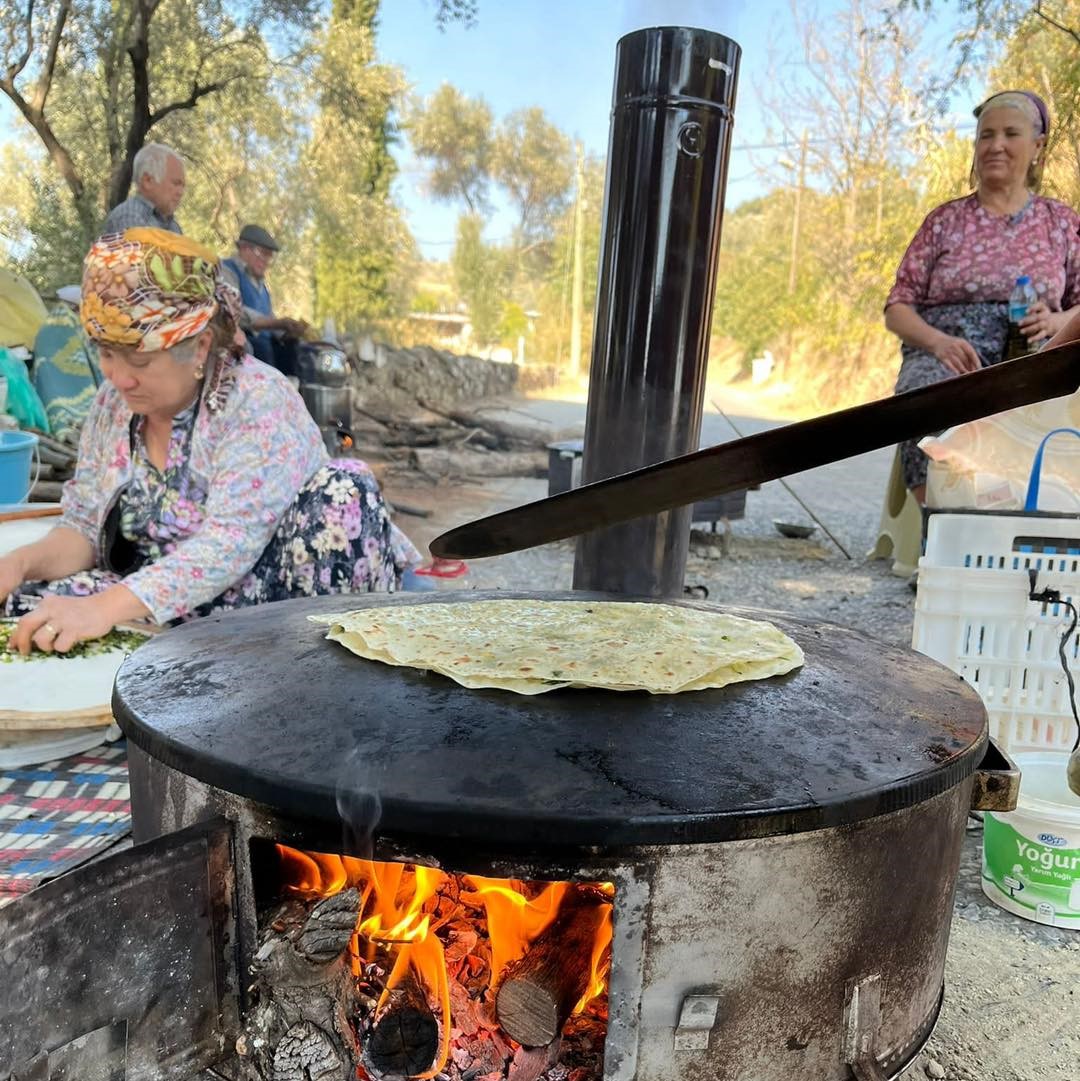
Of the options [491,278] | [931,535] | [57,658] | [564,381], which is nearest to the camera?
[57,658]

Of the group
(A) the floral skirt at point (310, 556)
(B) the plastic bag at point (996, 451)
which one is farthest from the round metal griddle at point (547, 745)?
(B) the plastic bag at point (996, 451)

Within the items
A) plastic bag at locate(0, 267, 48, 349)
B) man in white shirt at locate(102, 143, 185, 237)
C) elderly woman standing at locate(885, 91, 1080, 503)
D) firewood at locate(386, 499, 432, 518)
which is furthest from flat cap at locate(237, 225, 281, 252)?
elderly woman standing at locate(885, 91, 1080, 503)

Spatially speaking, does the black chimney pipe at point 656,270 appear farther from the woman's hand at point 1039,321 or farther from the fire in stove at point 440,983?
the woman's hand at point 1039,321

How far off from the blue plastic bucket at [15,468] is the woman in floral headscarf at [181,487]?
1248mm

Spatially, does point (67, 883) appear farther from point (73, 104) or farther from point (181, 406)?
point (73, 104)

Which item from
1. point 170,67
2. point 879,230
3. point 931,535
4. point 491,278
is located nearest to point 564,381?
point 491,278

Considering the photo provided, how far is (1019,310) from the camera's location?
3541 mm

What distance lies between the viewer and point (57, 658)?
2129 mm

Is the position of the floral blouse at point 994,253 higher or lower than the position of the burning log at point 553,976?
higher

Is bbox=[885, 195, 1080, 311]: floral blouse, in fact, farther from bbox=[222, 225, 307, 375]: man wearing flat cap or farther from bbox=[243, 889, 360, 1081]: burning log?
bbox=[222, 225, 307, 375]: man wearing flat cap

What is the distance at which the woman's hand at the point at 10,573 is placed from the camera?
2.41 m

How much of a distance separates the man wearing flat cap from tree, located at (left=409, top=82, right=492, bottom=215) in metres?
29.1

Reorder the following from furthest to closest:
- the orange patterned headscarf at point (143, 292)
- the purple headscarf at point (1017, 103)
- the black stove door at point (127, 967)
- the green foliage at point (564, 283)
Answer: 1. the green foliage at point (564, 283)
2. the purple headscarf at point (1017, 103)
3. the orange patterned headscarf at point (143, 292)
4. the black stove door at point (127, 967)

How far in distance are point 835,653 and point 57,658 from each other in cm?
172
